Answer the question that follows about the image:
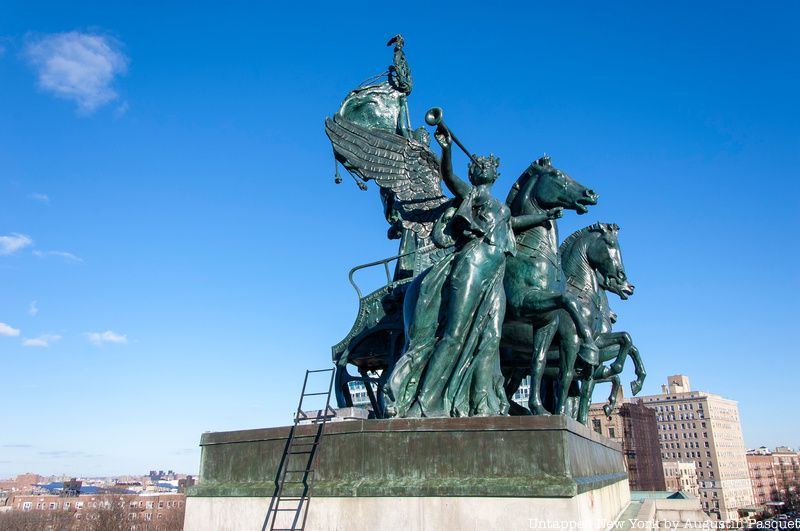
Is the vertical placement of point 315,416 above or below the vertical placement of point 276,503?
above

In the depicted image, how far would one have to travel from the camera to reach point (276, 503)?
618cm

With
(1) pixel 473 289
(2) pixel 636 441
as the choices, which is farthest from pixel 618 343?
(2) pixel 636 441

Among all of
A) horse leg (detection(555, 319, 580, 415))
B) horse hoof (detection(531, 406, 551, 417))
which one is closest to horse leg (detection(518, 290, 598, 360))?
horse leg (detection(555, 319, 580, 415))

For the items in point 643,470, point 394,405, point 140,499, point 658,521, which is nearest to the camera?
point 394,405

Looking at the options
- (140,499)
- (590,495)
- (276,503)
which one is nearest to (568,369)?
(590,495)

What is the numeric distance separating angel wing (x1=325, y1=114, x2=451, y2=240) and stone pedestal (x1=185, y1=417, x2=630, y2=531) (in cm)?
522

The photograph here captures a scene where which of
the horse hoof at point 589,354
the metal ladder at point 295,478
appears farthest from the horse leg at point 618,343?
the metal ladder at point 295,478

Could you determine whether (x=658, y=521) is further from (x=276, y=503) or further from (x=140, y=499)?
(x=140, y=499)

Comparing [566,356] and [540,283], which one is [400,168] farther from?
[566,356]

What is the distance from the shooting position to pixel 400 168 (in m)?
11.4

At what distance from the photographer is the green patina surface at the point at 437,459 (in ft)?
18.1

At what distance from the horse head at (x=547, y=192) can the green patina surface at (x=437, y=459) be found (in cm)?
350

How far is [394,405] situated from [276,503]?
158 centimetres

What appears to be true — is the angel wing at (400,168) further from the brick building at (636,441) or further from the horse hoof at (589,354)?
the brick building at (636,441)
